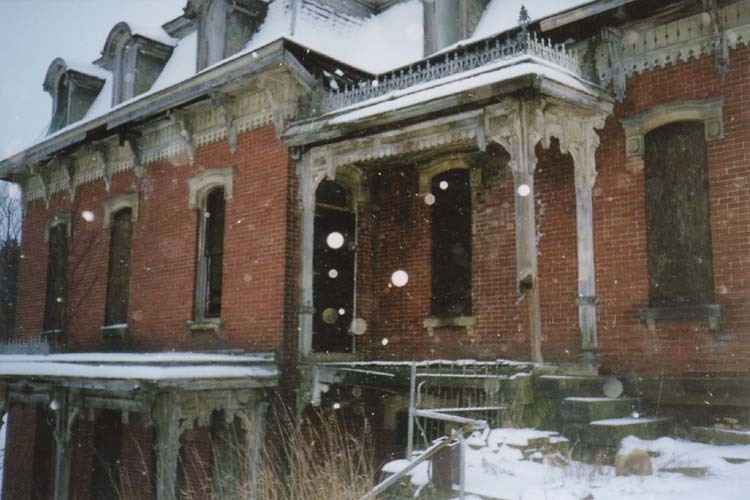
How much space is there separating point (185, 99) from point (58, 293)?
23.1 ft

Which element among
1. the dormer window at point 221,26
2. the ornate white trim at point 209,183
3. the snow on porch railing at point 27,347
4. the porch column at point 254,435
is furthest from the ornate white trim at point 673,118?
the snow on porch railing at point 27,347

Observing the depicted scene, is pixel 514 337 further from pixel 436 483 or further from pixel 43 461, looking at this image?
pixel 43 461

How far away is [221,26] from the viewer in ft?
44.1

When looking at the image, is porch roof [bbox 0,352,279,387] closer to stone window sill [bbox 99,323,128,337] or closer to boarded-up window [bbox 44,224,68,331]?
stone window sill [bbox 99,323,128,337]

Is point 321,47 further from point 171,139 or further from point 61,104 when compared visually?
point 61,104

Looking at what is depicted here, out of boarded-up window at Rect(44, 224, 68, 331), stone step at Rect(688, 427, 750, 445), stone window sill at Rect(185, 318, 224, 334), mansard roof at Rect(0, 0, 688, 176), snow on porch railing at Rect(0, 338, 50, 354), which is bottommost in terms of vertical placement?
stone step at Rect(688, 427, 750, 445)

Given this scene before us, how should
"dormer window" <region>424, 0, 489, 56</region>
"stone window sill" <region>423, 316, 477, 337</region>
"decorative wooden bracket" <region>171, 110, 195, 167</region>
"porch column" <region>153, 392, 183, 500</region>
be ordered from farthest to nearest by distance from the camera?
"decorative wooden bracket" <region>171, 110, 195, 167</region>
"dormer window" <region>424, 0, 489, 56</region>
"stone window sill" <region>423, 316, 477, 337</region>
"porch column" <region>153, 392, 183, 500</region>

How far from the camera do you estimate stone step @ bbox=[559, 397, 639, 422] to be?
7656 mm

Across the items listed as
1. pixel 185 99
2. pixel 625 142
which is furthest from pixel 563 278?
pixel 185 99

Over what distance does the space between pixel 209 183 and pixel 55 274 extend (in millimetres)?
6315

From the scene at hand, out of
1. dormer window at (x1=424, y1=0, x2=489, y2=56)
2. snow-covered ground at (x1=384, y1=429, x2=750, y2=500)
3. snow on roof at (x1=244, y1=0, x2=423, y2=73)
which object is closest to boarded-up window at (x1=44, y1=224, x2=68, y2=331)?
snow on roof at (x1=244, y1=0, x2=423, y2=73)

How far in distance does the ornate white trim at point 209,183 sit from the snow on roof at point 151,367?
3.00m

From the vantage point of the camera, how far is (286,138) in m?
11.4

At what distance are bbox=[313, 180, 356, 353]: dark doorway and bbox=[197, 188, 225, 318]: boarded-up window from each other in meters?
1.86
